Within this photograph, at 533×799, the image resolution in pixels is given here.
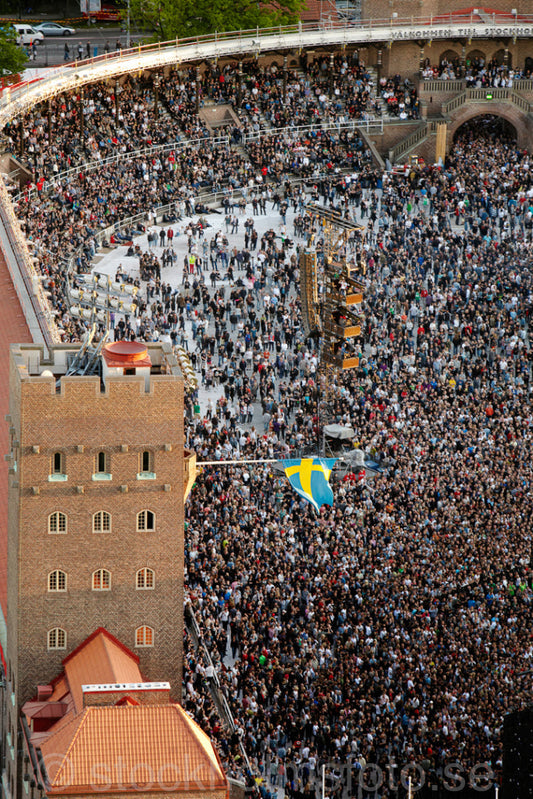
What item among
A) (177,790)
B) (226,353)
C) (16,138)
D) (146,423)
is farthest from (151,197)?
(177,790)

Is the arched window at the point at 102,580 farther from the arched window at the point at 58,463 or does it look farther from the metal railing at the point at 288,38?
the metal railing at the point at 288,38

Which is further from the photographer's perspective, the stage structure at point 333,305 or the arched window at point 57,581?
the stage structure at point 333,305

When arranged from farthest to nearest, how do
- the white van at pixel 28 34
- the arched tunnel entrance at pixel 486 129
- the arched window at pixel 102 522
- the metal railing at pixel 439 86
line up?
the white van at pixel 28 34 → the arched tunnel entrance at pixel 486 129 → the metal railing at pixel 439 86 → the arched window at pixel 102 522

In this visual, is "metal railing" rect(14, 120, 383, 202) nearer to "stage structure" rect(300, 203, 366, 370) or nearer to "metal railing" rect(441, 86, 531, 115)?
"metal railing" rect(441, 86, 531, 115)

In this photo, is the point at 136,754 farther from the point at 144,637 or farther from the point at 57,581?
the point at 57,581

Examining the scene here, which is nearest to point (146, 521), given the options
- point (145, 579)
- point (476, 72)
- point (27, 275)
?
point (145, 579)

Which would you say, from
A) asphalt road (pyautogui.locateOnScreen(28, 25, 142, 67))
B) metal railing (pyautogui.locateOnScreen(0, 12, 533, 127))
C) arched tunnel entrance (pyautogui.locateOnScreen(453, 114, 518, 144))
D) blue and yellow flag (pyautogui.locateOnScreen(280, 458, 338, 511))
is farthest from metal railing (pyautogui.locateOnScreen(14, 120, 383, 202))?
blue and yellow flag (pyautogui.locateOnScreen(280, 458, 338, 511))

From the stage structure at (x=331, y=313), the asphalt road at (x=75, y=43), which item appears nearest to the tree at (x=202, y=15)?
the asphalt road at (x=75, y=43)
